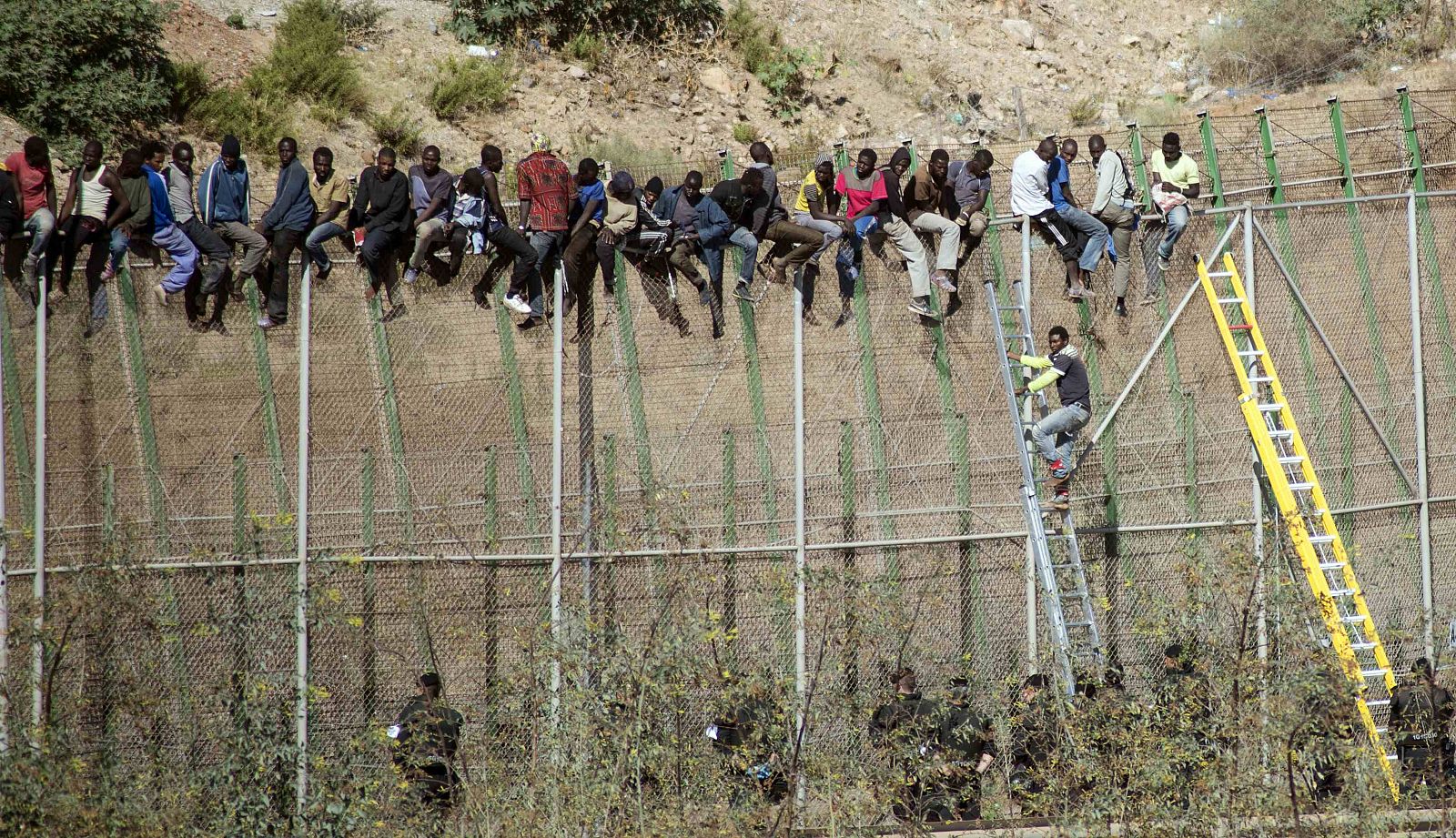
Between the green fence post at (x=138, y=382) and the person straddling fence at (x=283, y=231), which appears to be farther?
the person straddling fence at (x=283, y=231)

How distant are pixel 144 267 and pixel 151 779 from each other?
489 centimetres

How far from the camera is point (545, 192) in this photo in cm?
1283

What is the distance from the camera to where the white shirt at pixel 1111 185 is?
45.2ft

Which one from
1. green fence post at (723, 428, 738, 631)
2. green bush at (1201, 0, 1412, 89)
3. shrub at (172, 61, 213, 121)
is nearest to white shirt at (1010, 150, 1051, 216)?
green fence post at (723, 428, 738, 631)

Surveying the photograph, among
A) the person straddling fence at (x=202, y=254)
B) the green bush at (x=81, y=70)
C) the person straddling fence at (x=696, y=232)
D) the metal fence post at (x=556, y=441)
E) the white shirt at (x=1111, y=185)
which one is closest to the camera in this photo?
the metal fence post at (x=556, y=441)

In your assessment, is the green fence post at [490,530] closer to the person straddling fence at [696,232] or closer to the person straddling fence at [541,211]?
the person straddling fence at [541,211]

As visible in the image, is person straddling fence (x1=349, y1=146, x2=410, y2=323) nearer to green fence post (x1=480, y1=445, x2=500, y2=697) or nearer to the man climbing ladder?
green fence post (x1=480, y1=445, x2=500, y2=697)

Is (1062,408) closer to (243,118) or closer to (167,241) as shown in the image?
(167,241)

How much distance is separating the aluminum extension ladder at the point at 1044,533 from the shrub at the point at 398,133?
12124 millimetres

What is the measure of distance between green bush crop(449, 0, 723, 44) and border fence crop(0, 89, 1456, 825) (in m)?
13.2

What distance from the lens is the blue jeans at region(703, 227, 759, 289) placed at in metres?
13.0

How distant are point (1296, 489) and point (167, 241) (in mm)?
10370

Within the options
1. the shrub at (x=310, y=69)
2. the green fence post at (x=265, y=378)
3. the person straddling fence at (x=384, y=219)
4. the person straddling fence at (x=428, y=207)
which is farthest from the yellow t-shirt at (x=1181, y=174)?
the shrub at (x=310, y=69)

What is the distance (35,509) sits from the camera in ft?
38.4
